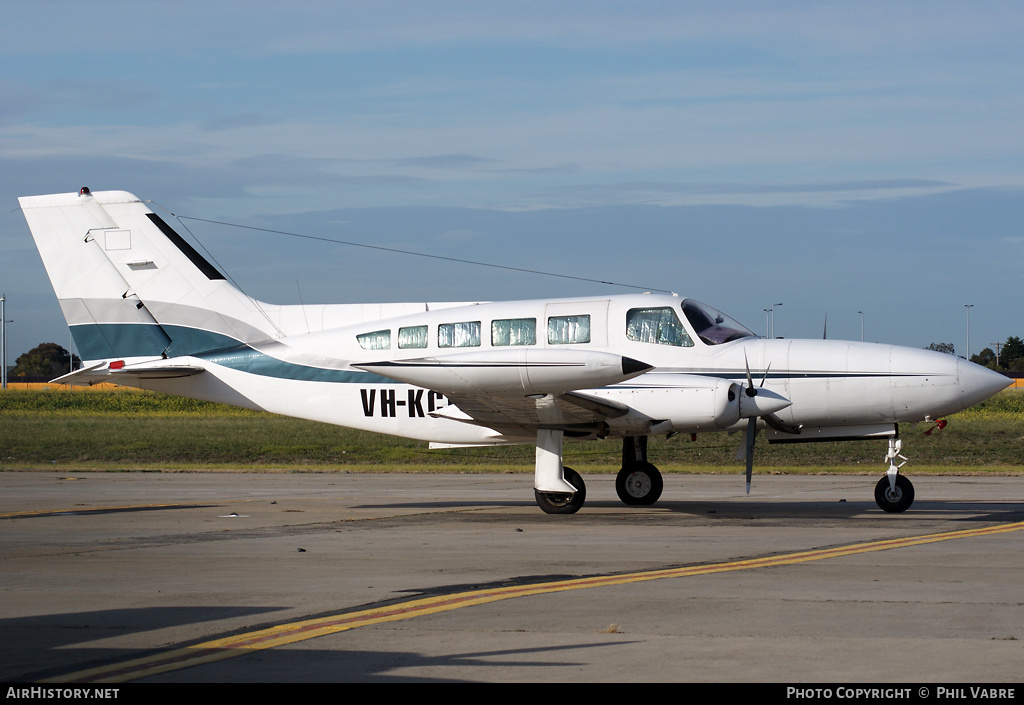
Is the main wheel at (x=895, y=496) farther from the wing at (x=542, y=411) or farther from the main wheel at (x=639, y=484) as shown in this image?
the wing at (x=542, y=411)

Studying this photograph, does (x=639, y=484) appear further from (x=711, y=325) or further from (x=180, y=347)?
(x=180, y=347)

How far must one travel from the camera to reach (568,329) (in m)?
16.0

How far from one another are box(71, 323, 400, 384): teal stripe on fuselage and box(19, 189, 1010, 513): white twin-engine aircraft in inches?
1.0

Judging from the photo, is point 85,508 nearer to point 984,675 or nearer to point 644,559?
point 644,559

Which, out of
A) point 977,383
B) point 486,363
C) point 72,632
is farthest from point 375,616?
point 977,383

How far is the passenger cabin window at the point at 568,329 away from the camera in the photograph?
1597cm

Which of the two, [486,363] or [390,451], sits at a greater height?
[486,363]

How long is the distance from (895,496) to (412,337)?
7944mm

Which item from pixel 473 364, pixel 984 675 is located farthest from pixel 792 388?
pixel 984 675

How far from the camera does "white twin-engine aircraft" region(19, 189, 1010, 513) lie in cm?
1502

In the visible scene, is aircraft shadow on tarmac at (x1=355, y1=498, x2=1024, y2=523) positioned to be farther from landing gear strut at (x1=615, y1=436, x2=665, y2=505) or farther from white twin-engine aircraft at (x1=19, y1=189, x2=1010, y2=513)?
white twin-engine aircraft at (x1=19, y1=189, x2=1010, y2=513)

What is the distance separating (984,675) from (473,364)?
9.11m
